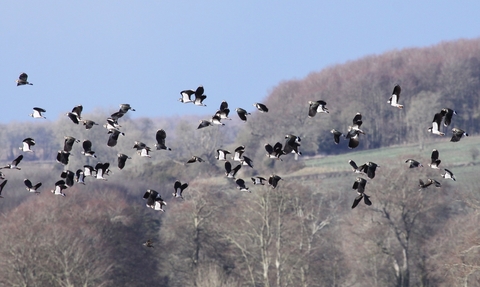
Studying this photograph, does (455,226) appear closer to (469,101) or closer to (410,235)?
(410,235)

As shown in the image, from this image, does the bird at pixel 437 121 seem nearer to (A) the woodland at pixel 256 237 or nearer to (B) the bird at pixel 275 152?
(B) the bird at pixel 275 152

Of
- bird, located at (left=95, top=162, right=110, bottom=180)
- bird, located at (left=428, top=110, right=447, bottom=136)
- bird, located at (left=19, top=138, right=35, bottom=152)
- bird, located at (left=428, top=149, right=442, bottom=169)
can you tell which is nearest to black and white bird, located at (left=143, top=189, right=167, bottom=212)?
bird, located at (left=95, top=162, right=110, bottom=180)

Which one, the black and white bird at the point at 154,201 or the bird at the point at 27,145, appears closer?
the bird at the point at 27,145

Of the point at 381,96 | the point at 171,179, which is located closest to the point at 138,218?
the point at 171,179

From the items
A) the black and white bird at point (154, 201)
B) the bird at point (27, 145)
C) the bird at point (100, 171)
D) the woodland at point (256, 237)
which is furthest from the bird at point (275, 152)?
the woodland at point (256, 237)

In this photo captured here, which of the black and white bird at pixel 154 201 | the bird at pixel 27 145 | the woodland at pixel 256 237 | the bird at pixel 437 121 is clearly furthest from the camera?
the woodland at pixel 256 237

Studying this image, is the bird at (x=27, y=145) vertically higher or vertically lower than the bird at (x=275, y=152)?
higher

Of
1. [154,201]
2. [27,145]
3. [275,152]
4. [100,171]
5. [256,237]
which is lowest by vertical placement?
[256,237]

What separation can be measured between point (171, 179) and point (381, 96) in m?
59.5

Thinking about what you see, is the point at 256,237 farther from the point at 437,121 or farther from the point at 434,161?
the point at 437,121

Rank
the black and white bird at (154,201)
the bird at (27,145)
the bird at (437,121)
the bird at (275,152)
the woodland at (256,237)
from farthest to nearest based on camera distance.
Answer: the woodland at (256,237)
the bird at (275,152)
the black and white bird at (154,201)
the bird at (27,145)
the bird at (437,121)

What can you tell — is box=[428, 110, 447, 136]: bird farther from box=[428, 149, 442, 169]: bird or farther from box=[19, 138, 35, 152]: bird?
box=[19, 138, 35, 152]: bird

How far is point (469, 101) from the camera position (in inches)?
7623

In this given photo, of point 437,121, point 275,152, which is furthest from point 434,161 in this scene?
point 275,152
